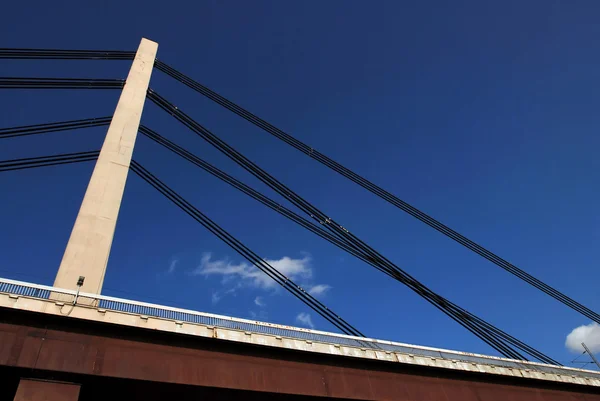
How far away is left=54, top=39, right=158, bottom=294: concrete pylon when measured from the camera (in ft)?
52.8

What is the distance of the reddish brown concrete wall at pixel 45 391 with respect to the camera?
11.3 meters

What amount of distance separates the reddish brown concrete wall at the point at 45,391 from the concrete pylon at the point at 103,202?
435cm

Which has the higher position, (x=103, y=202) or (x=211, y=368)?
(x=103, y=202)

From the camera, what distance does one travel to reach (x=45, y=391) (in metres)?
11.6

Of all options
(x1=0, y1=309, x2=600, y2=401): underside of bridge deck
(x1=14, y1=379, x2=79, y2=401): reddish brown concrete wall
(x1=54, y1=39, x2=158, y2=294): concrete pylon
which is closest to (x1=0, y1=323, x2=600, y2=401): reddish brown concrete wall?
(x1=0, y1=309, x2=600, y2=401): underside of bridge deck

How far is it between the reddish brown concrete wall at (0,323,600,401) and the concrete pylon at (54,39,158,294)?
11.9ft

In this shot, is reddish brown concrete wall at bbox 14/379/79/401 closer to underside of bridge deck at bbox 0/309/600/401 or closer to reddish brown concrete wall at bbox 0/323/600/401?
underside of bridge deck at bbox 0/309/600/401

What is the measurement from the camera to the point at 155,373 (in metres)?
13.0

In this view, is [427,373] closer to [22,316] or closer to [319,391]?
[319,391]

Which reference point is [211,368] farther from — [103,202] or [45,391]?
[103,202]

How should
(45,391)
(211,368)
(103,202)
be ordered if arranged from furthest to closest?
(103,202), (211,368), (45,391)

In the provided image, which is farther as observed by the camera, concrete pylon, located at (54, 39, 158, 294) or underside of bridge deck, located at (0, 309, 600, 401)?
concrete pylon, located at (54, 39, 158, 294)

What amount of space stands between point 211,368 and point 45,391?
4.63m

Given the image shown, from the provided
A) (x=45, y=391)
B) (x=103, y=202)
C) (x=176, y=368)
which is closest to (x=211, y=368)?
(x=176, y=368)
